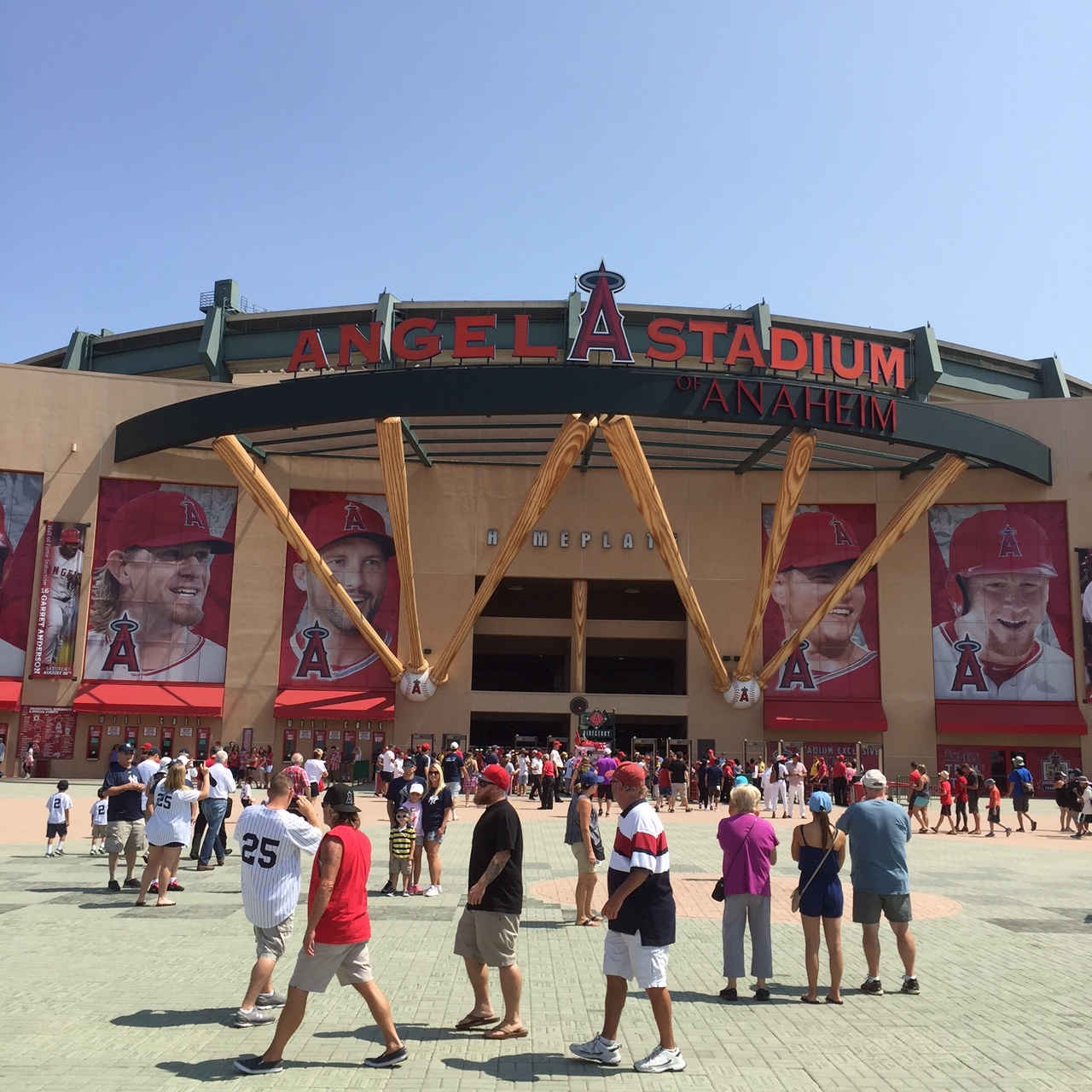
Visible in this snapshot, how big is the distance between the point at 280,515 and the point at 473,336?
8.91 meters

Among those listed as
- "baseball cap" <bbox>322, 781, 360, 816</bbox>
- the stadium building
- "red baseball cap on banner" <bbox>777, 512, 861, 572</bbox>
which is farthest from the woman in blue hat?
"red baseball cap on banner" <bbox>777, 512, 861, 572</bbox>

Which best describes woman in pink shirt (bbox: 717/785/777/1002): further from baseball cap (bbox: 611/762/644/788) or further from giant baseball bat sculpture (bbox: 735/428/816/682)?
giant baseball bat sculpture (bbox: 735/428/816/682)

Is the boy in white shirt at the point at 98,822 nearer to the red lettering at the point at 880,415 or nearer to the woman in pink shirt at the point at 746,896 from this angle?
the woman in pink shirt at the point at 746,896

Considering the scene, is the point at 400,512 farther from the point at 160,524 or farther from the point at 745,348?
the point at 745,348

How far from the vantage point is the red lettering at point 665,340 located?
3434 centimetres

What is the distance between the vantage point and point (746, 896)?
27.8 feet

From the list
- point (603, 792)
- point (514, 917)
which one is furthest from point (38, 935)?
point (603, 792)

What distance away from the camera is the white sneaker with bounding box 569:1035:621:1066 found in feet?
21.5

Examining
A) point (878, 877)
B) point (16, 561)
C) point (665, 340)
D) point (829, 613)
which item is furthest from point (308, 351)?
point (878, 877)

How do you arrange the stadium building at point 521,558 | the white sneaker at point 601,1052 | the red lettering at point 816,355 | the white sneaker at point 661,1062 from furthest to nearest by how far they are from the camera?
the stadium building at point 521,558, the red lettering at point 816,355, the white sneaker at point 601,1052, the white sneaker at point 661,1062

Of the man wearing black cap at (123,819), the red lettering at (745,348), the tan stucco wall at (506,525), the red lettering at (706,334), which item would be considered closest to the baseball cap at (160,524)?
the tan stucco wall at (506,525)

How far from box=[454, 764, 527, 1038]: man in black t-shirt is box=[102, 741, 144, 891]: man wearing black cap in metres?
7.52

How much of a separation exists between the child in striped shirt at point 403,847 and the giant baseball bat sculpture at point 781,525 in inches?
958

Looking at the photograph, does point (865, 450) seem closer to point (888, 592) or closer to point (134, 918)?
point (888, 592)
